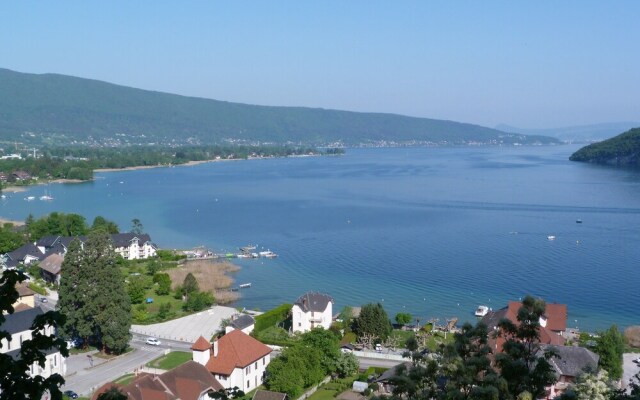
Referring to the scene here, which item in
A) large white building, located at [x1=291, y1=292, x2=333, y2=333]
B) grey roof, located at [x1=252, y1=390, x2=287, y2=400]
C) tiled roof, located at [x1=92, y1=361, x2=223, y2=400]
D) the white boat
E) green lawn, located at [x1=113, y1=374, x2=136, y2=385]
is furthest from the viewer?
the white boat

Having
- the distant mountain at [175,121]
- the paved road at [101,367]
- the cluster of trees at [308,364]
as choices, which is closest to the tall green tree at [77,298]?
the paved road at [101,367]

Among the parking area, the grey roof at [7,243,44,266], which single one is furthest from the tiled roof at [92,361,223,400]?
the grey roof at [7,243,44,266]

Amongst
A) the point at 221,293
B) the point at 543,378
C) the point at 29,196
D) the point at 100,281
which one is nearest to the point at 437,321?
the point at 221,293

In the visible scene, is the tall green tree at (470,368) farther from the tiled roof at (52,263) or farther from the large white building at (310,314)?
the tiled roof at (52,263)

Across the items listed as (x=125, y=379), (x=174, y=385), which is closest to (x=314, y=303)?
(x=125, y=379)

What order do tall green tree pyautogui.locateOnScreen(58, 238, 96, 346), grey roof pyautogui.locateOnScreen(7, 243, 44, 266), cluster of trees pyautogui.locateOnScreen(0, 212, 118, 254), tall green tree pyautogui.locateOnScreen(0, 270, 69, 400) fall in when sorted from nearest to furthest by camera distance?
tall green tree pyautogui.locateOnScreen(0, 270, 69, 400)
tall green tree pyautogui.locateOnScreen(58, 238, 96, 346)
grey roof pyautogui.locateOnScreen(7, 243, 44, 266)
cluster of trees pyautogui.locateOnScreen(0, 212, 118, 254)

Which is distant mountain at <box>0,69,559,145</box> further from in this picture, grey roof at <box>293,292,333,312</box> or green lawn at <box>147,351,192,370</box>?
green lawn at <box>147,351,192,370</box>

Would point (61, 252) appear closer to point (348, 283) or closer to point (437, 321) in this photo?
point (348, 283)

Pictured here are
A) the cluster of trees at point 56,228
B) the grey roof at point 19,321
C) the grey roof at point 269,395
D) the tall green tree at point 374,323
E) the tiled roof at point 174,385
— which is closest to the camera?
the tiled roof at point 174,385
